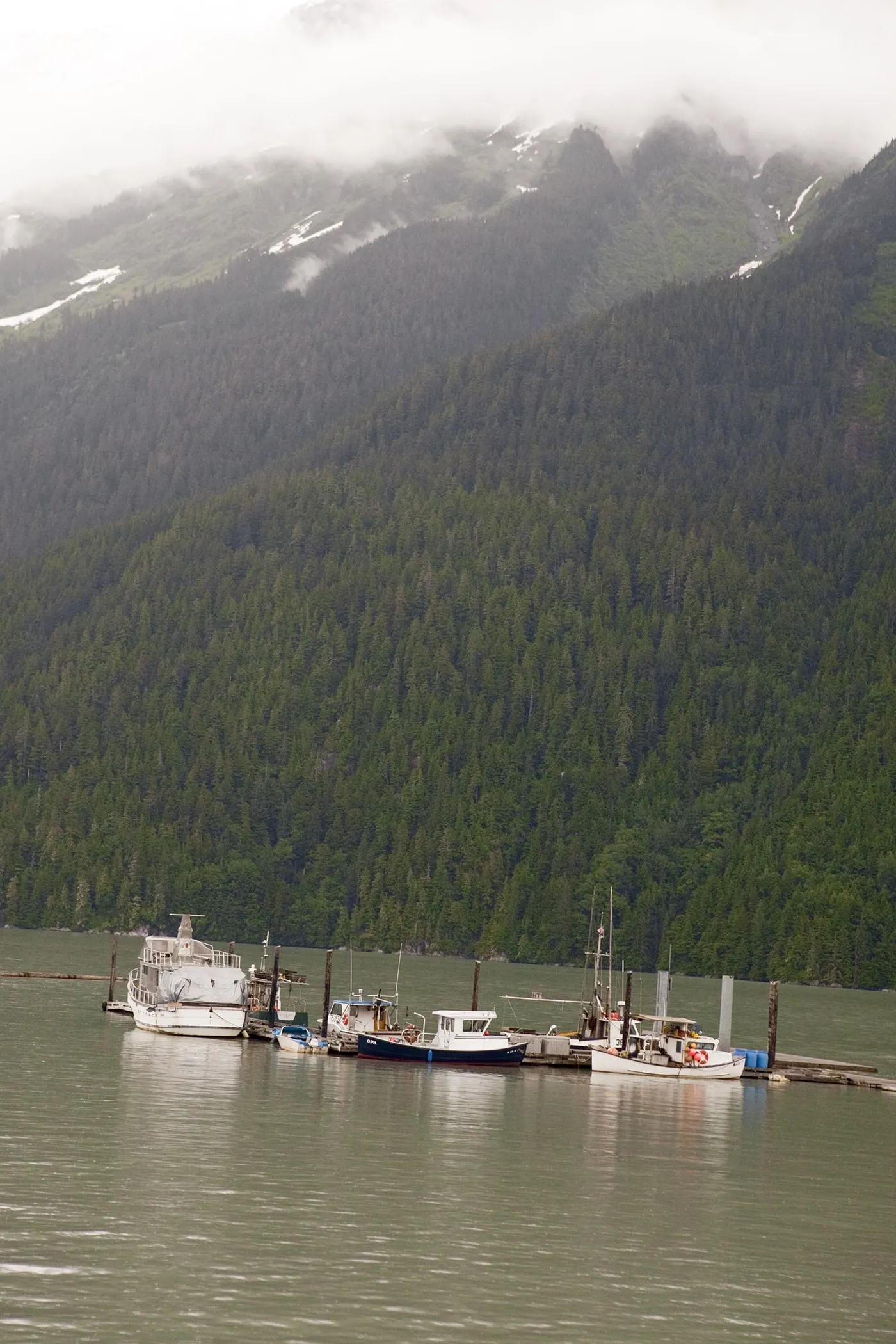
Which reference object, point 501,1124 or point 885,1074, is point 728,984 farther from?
point 501,1124

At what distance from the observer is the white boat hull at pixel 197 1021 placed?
124000mm

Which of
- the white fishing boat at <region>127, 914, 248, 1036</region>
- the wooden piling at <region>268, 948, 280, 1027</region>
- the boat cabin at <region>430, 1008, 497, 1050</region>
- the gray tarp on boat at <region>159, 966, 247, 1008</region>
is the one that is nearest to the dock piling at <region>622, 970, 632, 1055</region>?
the boat cabin at <region>430, 1008, 497, 1050</region>

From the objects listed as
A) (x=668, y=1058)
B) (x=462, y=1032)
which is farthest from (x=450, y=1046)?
(x=668, y=1058)

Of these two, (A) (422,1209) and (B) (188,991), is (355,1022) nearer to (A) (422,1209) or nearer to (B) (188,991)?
(B) (188,991)

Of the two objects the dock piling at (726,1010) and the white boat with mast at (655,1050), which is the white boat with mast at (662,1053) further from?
the dock piling at (726,1010)

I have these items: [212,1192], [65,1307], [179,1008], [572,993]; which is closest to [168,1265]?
[65,1307]

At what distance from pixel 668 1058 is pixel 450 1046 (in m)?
13.4

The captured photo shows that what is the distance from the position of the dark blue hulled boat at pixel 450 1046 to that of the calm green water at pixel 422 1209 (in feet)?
27.3

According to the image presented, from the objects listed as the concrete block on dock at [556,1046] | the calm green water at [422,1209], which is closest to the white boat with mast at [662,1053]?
the concrete block on dock at [556,1046]

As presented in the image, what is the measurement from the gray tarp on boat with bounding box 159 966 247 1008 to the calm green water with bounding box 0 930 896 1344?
20884 millimetres

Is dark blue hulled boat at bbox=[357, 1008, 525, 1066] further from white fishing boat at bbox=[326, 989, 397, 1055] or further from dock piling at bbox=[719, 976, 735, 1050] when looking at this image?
dock piling at bbox=[719, 976, 735, 1050]

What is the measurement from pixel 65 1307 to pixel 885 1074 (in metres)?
88.5

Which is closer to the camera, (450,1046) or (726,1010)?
(450,1046)

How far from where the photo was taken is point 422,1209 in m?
60.6
